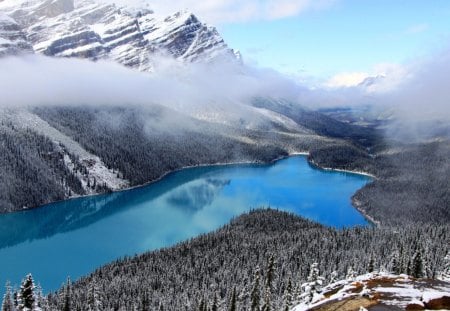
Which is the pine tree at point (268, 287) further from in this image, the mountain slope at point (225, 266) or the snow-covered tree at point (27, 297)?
the snow-covered tree at point (27, 297)

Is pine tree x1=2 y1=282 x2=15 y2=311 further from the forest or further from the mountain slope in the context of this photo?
the mountain slope

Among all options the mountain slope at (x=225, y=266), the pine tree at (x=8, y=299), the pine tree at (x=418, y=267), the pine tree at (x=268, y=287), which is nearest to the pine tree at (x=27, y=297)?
the pine tree at (x=8, y=299)

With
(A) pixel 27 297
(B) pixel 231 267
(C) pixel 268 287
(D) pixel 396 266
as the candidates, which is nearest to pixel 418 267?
(D) pixel 396 266

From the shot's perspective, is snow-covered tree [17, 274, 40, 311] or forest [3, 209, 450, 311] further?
forest [3, 209, 450, 311]

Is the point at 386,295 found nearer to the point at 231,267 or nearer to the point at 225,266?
the point at 231,267

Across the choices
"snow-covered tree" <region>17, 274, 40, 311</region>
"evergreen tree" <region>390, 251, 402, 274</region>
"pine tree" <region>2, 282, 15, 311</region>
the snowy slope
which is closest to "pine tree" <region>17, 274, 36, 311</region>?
"snow-covered tree" <region>17, 274, 40, 311</region>
